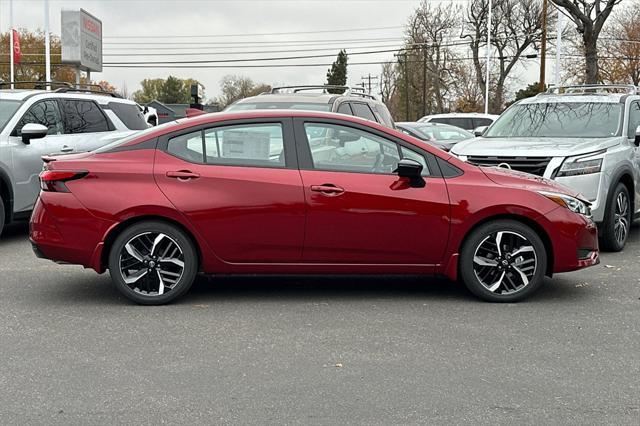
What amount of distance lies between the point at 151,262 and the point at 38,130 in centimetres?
417

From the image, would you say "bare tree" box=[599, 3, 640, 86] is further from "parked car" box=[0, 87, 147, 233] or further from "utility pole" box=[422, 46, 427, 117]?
"parked car" box=[0, 87, 147, 233]

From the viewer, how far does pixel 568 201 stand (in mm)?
6457

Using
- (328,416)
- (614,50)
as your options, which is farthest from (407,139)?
(614,50)

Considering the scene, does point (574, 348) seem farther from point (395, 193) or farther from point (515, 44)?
point (515, 44)

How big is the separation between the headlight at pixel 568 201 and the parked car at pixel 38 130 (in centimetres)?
621

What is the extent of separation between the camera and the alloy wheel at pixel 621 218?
9018 millimetres

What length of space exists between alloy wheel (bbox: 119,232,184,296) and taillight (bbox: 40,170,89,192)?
67 centimetres

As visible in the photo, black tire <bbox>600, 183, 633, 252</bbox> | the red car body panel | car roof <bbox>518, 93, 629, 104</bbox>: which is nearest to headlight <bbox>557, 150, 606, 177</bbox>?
black tire <bbox>600, 183, 633, 252</bbox>

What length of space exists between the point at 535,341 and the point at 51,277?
4.54 metres

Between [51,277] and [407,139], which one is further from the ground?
[407,139]

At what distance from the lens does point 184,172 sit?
618cm

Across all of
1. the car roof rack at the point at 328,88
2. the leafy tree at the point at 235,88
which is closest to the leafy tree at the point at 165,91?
the leafy tree at the point at 235,88

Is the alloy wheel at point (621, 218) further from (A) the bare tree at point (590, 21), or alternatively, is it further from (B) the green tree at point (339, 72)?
(B) the green tree at point (339, 72)

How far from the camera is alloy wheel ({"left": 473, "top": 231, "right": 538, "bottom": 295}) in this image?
250 inches
